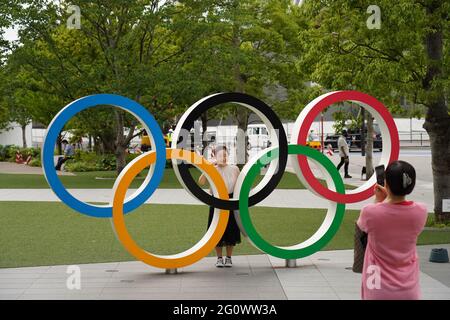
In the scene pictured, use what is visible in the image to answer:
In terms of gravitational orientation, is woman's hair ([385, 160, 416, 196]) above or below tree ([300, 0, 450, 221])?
below

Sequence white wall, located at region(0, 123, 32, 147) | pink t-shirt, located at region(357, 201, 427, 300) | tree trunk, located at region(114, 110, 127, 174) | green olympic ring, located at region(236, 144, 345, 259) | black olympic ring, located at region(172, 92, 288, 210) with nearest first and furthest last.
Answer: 1. pink t-shirt, located at region(357, 201, 427, 300)
2. black olympic ring, located at region(172, 92, 288, 210)
3. green olympic ring, located at region(236, 144, 345, 259)
4. tree trunk, located at region(114, 110, 127, 174)
5. white wall, located at region(0, 123, 32, 147)

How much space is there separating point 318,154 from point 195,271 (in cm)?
259

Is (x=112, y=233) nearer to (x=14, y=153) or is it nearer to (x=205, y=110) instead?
(x=205, y=110)

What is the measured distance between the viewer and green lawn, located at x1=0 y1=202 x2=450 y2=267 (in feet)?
36.8

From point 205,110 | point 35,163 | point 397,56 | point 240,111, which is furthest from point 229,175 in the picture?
point 35,163

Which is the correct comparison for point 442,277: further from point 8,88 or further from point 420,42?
point 8,88

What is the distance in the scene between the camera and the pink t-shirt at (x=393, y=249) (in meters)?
4.77

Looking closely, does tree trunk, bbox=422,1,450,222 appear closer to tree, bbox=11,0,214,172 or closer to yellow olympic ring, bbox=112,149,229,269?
yellow olympic ring, bbox=112,149,229,269

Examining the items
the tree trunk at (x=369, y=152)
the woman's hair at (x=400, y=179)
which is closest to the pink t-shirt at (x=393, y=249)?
the woman's hair at (x=400, y=179)

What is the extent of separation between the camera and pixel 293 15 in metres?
32.6

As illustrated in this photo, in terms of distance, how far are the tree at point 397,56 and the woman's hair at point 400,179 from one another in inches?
323

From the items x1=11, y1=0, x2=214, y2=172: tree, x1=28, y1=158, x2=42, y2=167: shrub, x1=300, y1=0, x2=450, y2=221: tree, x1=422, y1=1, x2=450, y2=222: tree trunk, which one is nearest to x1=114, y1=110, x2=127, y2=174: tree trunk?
x1=11, y1=0, x2=214, y2=172: tree

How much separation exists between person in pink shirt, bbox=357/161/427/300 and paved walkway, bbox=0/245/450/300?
341 centimetres

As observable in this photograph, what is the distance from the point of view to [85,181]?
1052 inches
